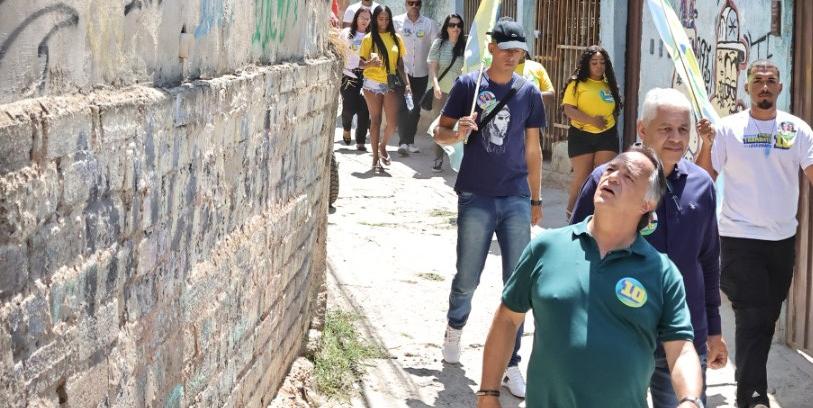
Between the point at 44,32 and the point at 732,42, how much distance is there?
6.94 m

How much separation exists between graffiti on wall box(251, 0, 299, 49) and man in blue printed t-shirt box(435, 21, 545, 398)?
3.49 ft

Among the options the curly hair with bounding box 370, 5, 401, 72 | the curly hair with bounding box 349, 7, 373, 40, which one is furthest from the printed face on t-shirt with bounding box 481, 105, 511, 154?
the curly hair with bounding box 349, 7, 373, 40

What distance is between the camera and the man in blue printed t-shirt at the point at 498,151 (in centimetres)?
686

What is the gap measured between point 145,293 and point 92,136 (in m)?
0.73

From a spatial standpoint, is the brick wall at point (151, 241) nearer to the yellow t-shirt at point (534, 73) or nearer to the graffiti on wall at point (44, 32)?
the graffiti on wall at point (44, 32)

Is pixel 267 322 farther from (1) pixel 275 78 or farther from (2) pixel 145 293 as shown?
(2) pixel 145 293

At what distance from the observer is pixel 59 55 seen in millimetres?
2871

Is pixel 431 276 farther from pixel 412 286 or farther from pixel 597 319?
pixel 597 319

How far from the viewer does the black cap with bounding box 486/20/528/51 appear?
6762 mm

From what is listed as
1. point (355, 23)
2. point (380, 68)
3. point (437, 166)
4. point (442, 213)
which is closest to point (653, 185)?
point (442, 213)

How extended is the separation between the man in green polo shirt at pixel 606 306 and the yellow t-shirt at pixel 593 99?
645cm

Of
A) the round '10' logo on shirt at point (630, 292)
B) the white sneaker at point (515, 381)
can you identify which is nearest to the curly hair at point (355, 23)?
the white sneaker at point (515, 381)

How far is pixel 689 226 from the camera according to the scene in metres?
4.77

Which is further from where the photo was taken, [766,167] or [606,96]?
[606,96]
